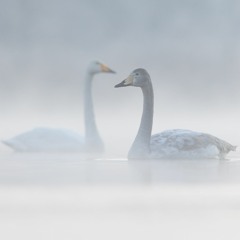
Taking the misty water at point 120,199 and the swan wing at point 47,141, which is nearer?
the misty water at point 120,199

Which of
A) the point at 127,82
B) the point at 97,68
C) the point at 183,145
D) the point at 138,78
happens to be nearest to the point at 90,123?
the point at 97,68

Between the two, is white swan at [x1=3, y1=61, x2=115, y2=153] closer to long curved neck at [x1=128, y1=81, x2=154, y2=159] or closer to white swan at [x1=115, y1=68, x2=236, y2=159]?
long curved neck at [x1=128, y1=81, x2=154, y2=159]

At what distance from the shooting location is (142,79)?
249 inches

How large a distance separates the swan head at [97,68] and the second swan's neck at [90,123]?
53 millimetres

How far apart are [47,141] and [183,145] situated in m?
1.59

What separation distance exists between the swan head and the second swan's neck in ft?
0.17

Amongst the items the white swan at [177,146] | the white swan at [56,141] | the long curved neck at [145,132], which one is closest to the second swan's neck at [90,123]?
the white swan at [56,141]

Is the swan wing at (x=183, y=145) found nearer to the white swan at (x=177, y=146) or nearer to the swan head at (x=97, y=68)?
the white swan at (x=177, y=146)

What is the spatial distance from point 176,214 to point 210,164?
239cm

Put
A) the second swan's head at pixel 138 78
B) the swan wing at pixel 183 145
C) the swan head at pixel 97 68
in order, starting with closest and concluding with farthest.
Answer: the swan wing at pixel 183 145 → the second swan's head at pixel 138 78 → the swan head at pixel 97 68

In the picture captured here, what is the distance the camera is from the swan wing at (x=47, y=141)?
6.92 meters

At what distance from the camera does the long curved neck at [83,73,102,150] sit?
23.6ft

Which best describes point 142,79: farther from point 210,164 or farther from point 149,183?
point 149,183

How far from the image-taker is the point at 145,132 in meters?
6.01
